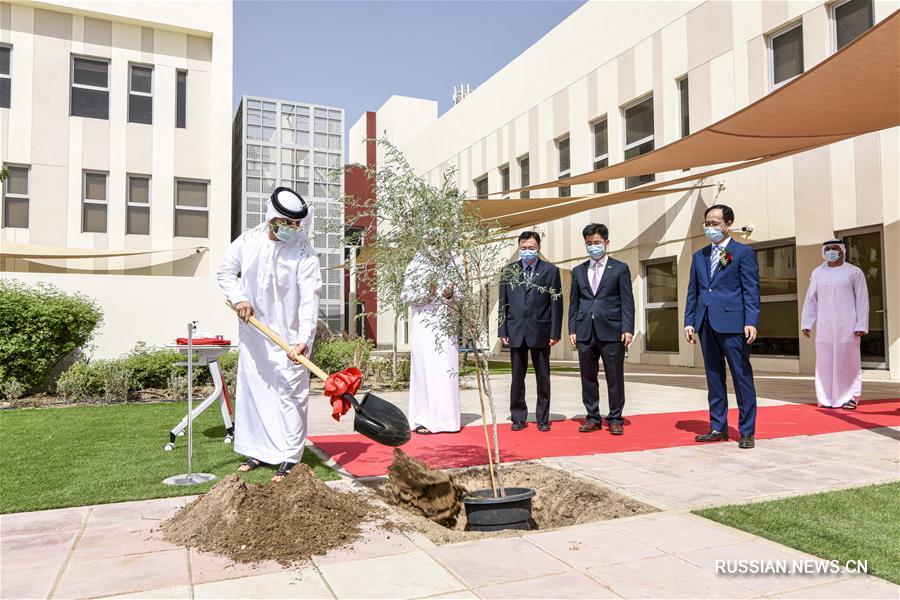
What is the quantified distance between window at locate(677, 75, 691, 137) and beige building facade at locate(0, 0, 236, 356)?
29.3ft

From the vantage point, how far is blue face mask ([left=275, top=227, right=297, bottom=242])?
4.08 m

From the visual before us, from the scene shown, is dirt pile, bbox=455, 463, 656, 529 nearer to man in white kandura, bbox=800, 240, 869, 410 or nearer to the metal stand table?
the metal stand table

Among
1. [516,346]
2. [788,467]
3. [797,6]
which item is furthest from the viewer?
[797,6]

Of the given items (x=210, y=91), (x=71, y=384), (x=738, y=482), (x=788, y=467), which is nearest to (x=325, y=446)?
(x=738, y=482)

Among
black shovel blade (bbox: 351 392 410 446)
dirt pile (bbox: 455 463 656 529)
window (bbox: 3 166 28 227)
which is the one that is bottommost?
dirt pile (bbox: 455 463 656 529)

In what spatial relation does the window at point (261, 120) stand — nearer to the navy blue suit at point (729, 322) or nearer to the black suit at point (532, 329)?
the black suit at point (532, 329)

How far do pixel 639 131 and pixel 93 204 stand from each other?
1099 centimetres

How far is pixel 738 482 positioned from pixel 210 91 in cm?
1286

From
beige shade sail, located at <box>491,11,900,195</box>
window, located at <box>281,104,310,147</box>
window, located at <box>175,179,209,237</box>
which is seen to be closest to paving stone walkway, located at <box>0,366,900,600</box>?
beige shade sail, located at <box>491,11,900,195</box>

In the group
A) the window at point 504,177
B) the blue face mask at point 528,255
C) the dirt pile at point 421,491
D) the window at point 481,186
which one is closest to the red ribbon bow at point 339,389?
the dirt pile at point 421,491

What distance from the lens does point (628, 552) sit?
8.07ft

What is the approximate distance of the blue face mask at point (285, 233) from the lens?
408cm

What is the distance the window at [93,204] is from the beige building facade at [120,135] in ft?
0.06

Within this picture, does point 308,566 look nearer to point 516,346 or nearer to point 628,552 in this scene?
point 628,552
